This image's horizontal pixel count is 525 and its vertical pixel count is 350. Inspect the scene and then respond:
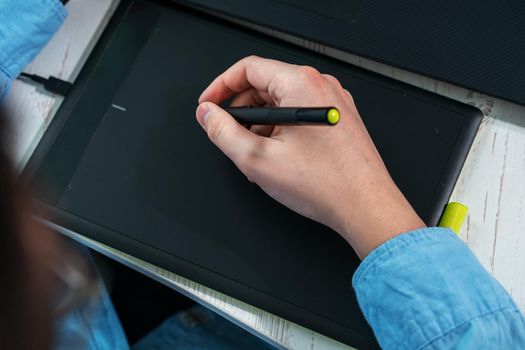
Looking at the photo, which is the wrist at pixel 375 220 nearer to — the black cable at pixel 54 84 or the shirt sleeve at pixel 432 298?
the shirt sleeve at pixel 432 298

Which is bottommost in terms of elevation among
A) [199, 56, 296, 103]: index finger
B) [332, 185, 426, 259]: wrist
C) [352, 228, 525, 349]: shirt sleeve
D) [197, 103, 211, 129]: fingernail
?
[352, 228, 525, 349]: shirt sleeve

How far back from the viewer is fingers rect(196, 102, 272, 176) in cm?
48

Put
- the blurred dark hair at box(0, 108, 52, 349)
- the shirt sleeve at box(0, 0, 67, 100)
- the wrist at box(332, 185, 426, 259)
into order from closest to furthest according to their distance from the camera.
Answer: the blurred dark hair at box(0, 108, 52, 349), the wrist at box(332, 185, 426, 259), the shirt sleeve at box(0, 0, 67, 100)

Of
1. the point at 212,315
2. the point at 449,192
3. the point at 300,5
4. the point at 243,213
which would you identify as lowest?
the point at 212,315

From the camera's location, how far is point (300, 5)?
23.5 inches

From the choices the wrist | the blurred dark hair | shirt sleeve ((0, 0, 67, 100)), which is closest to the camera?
the blurred dark hair

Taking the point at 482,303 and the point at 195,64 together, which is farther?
the point at 195,64

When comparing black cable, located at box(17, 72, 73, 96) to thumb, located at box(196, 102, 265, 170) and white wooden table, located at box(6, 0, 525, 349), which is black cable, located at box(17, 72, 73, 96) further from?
thumb, located at box(196, 102, 265, 170)

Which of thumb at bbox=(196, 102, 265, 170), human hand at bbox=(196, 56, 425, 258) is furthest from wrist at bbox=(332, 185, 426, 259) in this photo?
thumb at bbox=(196, 102, 265, 170)

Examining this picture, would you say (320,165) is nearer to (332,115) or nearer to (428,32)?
(332,115)

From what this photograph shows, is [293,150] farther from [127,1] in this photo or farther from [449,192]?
[127,1]

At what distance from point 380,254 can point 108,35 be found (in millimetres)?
413

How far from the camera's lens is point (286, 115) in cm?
42

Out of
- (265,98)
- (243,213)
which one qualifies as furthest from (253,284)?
(265,98)
